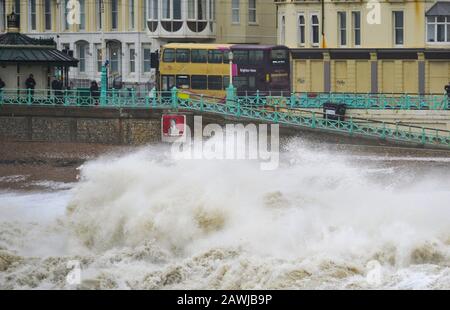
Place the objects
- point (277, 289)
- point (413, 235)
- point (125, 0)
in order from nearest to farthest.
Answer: point (277, 289) < point (413, 235) < point (125, 0)

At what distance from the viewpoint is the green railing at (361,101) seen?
6500cm

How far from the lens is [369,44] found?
73.2 m

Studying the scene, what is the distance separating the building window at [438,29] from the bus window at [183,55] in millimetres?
9985

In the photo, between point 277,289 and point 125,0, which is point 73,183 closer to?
point 277,289

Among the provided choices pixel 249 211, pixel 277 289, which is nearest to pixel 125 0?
pixel 249 211

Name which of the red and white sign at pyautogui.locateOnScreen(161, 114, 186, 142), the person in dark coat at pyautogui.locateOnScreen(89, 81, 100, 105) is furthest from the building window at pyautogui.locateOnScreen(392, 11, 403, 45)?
the person in dark coat at pyautogui.locateOnScreen(89, 81, 100, 105)

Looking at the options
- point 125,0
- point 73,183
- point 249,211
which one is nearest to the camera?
point 249,211

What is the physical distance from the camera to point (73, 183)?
5600cm

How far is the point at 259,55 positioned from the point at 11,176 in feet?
57.6

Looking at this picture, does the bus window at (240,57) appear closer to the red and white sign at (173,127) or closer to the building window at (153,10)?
the red and white sign at (173,127)

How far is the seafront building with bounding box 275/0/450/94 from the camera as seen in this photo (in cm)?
7156

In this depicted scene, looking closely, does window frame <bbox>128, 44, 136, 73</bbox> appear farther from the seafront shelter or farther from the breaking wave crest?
the breaking wave crest

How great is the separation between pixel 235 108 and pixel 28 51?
29.5ft

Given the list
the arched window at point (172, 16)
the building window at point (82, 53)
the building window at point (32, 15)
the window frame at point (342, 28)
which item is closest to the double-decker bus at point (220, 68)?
the window frame at point (342, 28)
